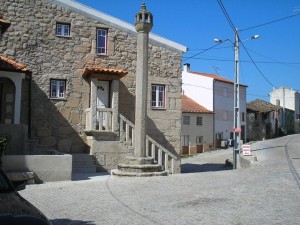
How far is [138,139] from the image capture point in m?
13.6

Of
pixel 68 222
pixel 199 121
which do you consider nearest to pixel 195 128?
pixel 199 121

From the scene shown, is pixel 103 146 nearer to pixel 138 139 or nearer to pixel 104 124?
pixel 104 124

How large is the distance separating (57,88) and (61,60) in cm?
129

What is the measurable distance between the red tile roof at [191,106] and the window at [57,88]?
20490 mm

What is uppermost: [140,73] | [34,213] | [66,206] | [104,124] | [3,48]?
[3,48]

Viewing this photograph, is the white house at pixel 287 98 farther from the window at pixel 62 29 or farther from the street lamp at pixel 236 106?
the window at pixel 62 29

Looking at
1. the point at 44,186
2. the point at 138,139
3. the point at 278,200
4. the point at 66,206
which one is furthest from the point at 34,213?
the point at 138,139

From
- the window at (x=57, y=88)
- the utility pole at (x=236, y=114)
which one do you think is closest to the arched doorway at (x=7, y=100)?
the window at (x=57, y=88)

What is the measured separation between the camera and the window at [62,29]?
55.8 feet

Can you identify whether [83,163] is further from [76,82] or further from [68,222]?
[68,222]

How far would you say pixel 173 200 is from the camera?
860 centimetres

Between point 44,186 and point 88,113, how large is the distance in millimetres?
5762

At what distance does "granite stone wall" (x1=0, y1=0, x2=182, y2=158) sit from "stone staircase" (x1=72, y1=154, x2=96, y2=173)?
1.26m

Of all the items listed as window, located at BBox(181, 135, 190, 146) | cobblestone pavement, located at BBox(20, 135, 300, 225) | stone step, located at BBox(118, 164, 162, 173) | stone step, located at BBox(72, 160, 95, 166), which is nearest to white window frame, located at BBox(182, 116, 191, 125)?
window, located at BBox(181, 135, 190, 146)
